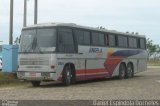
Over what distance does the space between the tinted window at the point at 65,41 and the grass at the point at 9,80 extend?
12.8 feet

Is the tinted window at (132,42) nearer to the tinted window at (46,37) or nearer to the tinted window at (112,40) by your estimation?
the tinted window at (112,40)

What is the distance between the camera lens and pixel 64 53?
25438 millimetres

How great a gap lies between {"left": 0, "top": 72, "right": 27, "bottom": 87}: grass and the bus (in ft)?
6.45

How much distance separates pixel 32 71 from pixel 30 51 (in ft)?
3.29

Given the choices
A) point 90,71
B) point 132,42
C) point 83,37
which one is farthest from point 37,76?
point 132,42

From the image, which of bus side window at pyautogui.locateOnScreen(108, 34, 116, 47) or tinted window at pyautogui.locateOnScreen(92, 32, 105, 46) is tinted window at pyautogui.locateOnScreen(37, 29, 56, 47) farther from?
bus side window at pyautogui.locateOnScreen(108, 34, 116, 47)

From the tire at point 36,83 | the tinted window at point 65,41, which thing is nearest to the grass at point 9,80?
the tire at point 36,83

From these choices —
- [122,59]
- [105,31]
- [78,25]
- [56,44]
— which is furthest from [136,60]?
[56,44]

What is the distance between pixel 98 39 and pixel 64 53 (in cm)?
457

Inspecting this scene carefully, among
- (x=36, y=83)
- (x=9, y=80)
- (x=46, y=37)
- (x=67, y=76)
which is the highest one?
(x=46, y=37)

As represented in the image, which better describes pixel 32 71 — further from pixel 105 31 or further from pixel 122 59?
pixel 122 59

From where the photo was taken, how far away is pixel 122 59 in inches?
1298

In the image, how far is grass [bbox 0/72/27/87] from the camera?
2808 centimetres

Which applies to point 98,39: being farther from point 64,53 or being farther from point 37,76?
point 37,76
